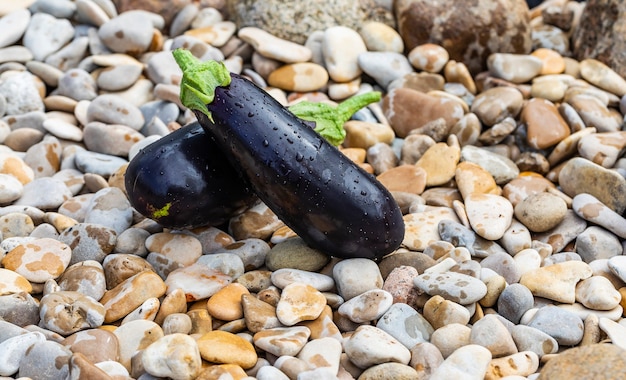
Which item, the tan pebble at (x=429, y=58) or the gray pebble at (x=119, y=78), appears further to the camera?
the tan pebble at (x=429, y=58)

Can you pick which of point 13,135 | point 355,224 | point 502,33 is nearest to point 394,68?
point 502,33

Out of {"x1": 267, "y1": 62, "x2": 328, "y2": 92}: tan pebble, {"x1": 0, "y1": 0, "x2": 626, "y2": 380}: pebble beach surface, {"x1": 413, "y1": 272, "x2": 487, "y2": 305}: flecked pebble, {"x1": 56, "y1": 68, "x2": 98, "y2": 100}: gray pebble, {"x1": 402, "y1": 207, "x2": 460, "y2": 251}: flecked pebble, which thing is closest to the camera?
{"x1": 0, "y1": 0, "x2": 626, "y2": 380}: pebble beach surface

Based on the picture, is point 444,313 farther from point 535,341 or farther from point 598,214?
point 598,214

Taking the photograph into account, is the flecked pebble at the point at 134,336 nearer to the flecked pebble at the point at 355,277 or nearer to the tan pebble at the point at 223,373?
the tan pebble at the point at 223,373

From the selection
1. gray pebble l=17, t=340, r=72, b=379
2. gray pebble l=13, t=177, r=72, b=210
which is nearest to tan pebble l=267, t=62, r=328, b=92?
gray pebble l=13, t=177, r=72, b=210

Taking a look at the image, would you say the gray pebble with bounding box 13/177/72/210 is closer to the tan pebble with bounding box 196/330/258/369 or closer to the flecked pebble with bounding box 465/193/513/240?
the tan pebble with bounding box 196/330/258/369

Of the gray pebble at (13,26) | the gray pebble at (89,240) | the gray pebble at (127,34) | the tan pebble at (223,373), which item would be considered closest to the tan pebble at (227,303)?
the tan pebble at (223,373)
